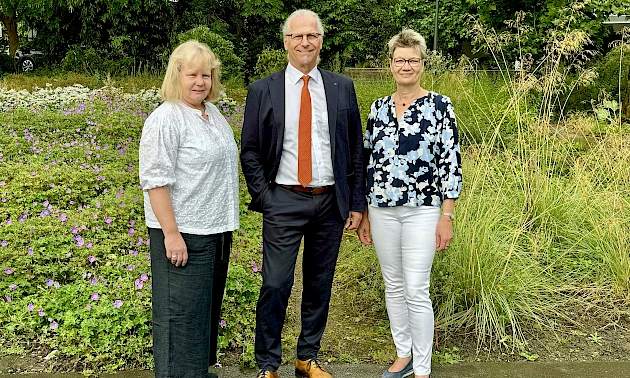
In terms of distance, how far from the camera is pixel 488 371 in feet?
11.7

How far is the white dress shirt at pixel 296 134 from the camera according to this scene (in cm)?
311

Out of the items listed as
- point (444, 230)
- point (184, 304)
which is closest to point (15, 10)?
point (184, 304)

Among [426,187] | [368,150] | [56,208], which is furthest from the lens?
[56,208]

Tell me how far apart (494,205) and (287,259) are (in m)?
1.94

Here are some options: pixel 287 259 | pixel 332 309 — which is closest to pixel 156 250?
pixel 287 259

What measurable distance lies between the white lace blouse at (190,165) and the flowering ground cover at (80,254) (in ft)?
3.61

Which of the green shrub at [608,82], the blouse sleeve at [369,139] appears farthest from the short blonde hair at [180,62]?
the green shrub at [608,82]

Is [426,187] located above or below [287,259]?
above

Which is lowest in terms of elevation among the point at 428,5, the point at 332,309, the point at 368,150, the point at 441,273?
the point at 332,309

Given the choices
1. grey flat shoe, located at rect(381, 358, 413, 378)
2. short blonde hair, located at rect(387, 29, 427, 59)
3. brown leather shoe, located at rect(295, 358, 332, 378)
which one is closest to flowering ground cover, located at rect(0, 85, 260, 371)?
brown leather shoe, located at rect(295, 358, 332, 378)

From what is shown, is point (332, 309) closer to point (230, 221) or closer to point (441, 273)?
point (441, 273)

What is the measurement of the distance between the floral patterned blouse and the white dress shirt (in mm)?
273

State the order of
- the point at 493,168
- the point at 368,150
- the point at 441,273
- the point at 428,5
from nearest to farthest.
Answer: the point at 368,150 < the point at 441,273 < the point at 493,168 < the point at 428,5

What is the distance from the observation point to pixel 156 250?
110 inches
